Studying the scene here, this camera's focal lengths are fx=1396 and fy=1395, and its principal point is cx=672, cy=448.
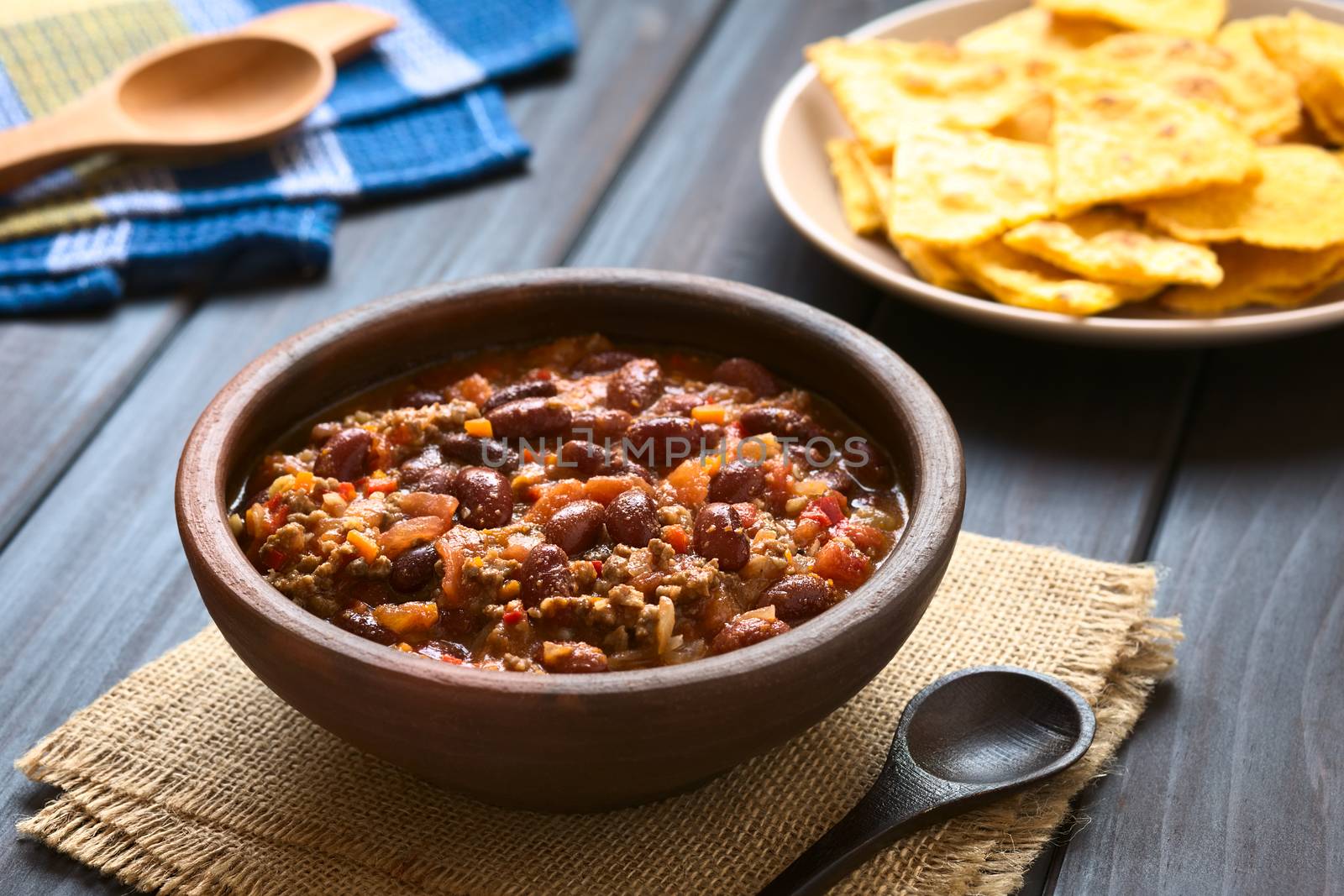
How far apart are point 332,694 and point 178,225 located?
252 centimetres

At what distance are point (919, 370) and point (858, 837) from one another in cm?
163

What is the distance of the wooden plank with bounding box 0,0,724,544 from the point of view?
3.52 meters

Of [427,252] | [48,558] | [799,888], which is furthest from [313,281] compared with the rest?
[799,888]

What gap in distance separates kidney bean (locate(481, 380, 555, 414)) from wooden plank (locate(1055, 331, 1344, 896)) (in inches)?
48.6

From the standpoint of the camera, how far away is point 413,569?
2223mm

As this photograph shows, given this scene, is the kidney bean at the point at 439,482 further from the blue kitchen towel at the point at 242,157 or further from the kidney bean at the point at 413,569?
the blue kitchen towel at the point at 242,157

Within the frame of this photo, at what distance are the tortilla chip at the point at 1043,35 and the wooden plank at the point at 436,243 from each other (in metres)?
1.10

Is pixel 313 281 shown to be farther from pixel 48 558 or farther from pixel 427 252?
pixel 48 558

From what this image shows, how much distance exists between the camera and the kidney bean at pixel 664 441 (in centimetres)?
251

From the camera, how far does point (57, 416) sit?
3516mm

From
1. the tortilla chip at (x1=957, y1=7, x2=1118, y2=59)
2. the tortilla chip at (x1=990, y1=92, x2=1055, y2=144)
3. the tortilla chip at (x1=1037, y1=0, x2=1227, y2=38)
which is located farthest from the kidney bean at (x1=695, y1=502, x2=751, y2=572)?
the tortilla chip at (x1=1037, y1=0, x2=1227, y2=38)

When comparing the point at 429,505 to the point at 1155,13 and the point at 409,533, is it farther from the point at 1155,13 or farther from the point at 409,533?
the point at 1155,13

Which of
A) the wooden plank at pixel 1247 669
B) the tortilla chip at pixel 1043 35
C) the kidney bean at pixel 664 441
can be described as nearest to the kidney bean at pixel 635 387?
the kidney bean at pixel 664 441

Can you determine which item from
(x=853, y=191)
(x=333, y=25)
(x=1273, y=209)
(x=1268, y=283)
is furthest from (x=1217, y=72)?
(x=333, y=25)
